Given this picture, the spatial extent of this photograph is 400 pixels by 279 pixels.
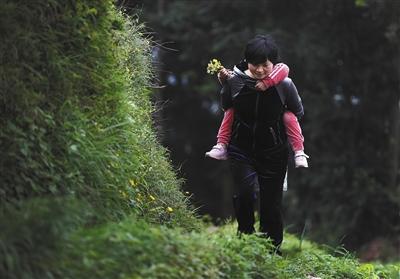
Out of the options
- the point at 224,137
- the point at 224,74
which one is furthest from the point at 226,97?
the point at 224,137

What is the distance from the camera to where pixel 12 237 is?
4.15 m

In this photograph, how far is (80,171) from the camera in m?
5.45

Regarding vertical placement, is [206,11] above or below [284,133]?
below

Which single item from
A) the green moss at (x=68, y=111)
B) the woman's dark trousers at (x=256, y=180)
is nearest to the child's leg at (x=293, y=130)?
the woman's dark trousers at (x=256, y=180)

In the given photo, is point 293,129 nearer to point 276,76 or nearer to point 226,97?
point 276,76

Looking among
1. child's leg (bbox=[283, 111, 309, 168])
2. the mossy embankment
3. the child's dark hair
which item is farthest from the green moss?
child's leg (bbox=[283, 111, 309, 168])

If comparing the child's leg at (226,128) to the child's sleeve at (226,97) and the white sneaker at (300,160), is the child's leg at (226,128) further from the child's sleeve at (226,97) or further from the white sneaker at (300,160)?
the white sneaker at (300,160)

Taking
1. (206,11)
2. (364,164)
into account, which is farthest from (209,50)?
(364,164)

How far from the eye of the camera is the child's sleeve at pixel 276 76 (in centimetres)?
632

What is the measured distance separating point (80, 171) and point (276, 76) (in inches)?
74.3

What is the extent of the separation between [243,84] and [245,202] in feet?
3.26

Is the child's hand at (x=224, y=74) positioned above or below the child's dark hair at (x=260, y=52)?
below

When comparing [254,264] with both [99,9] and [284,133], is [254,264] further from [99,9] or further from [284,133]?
[99,9]

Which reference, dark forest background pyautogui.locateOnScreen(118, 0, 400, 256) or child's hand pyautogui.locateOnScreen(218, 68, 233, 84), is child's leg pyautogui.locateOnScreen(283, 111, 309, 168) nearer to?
child's hand pyautogui.locateOnScreen(218, 68, 233, 84)
